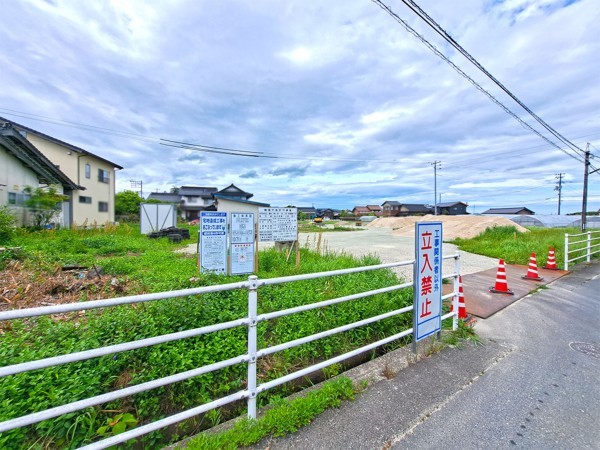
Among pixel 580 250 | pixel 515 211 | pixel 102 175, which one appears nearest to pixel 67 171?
pixel 102 175

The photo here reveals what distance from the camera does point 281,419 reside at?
1.79 metres

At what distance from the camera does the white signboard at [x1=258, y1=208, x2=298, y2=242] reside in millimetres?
6078

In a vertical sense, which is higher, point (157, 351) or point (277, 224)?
point (277, 224)

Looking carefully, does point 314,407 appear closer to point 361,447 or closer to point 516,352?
point 361,447

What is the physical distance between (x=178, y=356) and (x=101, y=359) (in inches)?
22.6

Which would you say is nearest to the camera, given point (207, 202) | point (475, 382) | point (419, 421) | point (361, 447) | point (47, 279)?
point (361, 447)

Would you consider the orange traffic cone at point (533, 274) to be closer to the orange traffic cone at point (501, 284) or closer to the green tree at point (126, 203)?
the orange traffic cone at point (501, 284)

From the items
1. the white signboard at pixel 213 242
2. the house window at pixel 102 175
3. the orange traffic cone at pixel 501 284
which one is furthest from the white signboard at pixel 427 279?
the house window at pixel 102 175

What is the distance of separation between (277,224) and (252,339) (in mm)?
4528

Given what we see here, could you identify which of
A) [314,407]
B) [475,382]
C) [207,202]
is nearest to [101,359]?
[314,407]

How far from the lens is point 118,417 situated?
1.75 meters

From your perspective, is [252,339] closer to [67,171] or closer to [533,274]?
[533,274]

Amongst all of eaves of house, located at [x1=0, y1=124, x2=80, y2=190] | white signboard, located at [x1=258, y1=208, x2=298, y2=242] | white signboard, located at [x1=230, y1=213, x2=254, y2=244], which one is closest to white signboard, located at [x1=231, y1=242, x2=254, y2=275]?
white signboard, located at [x1=230, y1=213, x2=254, y2=244]

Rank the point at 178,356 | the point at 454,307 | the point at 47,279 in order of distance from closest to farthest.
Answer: the point at 178,356 → the point at 454,307 → the point at 47,279
